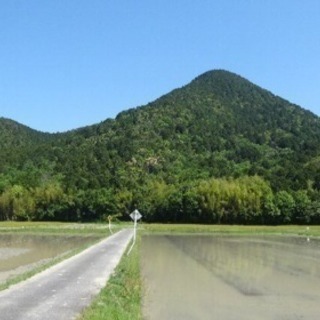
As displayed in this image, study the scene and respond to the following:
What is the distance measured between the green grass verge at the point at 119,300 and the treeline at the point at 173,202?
62153 mm

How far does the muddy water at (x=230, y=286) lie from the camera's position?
15.8m

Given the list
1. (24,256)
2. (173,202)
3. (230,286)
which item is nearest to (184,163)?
(173,202)

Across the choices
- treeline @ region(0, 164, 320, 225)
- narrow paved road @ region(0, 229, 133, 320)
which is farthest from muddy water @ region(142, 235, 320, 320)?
treeline @ region(0, 164, 320, 225)

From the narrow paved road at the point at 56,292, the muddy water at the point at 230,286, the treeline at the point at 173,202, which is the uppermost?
the treeline at the point at 173,202

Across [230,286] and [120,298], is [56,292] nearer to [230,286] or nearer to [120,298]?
[120,298]

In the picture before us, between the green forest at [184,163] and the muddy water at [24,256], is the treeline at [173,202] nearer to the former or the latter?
the green forest at [184,163]

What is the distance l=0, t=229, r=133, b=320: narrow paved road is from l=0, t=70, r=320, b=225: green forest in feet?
204

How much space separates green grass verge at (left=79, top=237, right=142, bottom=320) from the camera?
40.8 feet

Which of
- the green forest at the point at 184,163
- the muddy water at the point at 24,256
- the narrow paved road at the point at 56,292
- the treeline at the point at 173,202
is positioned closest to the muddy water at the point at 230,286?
the narrow paved road at the point at 56,292

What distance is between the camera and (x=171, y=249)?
130 feet

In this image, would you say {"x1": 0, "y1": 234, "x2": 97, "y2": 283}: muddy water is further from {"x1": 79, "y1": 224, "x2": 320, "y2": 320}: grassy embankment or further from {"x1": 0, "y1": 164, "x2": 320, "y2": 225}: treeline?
{"x1": 0, "y1": 164, "x2": 320, "y2": 225}: treeline

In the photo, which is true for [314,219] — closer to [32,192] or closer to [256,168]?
[256,168]

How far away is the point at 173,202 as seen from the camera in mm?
88250

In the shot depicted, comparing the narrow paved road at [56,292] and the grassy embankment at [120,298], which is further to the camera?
the grassy embankment at [120,298]
